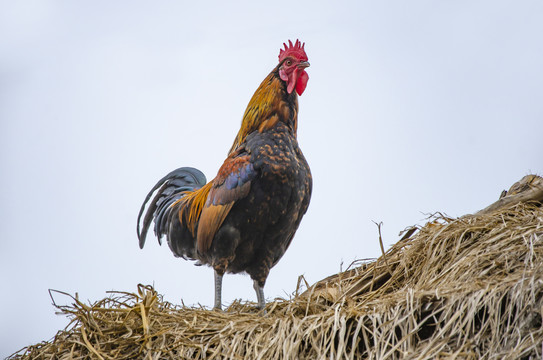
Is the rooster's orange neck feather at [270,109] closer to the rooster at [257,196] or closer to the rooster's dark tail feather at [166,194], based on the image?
the rooster at [257,196]

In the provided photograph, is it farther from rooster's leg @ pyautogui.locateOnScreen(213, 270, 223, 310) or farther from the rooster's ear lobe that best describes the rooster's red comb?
rooster's leg @ pyautogui.locateOnScreen(213, 270, 223, 310)

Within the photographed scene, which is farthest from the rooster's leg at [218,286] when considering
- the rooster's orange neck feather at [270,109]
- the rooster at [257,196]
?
the rooster's orange neck feather at [270,109]

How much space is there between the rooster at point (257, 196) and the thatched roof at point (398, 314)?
0.64 m

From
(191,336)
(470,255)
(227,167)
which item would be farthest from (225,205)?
(470,255)

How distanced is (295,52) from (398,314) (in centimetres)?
248

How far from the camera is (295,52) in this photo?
4.62 m

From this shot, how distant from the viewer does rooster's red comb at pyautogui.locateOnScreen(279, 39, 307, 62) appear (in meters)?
4.58

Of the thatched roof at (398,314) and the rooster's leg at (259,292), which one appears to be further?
the rooster's leg at (259,292)

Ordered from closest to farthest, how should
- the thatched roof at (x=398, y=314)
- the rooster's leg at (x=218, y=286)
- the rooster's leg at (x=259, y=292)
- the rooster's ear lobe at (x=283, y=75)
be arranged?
the thatched roof at (x=398, y=314)
the rooster's leg at (x=218, y=286)
the rooster's leg at (x=259, y=292)
the rooster's ear lobe at (x=283, y=75)

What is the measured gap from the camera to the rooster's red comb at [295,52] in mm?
4582

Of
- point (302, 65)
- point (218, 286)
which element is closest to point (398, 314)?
point (218, 286)

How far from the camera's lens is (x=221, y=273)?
172 inches

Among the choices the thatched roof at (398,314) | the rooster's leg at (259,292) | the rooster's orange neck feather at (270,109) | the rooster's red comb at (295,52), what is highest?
the rooster's red comb at (295,52)

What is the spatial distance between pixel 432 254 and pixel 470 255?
11.9 inches
